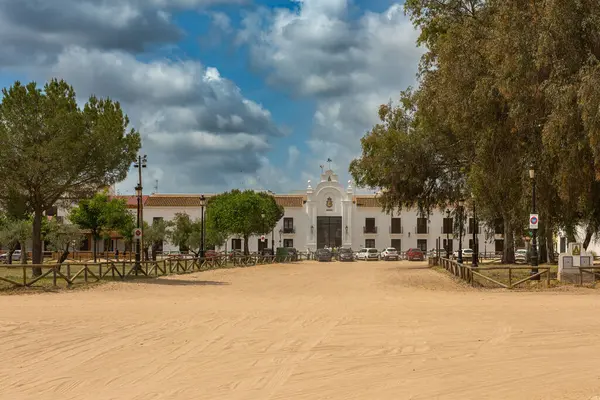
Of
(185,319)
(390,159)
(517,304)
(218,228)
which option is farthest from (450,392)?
(218,228)

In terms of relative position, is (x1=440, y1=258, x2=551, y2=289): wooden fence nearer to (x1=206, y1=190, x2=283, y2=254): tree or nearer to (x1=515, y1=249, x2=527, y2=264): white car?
(x1=515, y1=249, x2=527, y2=264): white car

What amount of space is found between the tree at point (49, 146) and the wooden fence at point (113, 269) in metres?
2.44

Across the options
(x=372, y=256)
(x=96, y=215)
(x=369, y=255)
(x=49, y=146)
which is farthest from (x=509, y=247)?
(x=96, y=215)

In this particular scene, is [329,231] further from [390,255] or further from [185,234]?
[185,234]

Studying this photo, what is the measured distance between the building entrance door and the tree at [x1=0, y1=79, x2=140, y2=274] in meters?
56.4

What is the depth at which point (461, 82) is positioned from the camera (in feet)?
82.1

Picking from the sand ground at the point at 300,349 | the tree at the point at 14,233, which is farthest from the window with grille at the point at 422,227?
the sand ground at the point at 300,349

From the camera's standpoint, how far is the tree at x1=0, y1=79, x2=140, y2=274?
26.5 m

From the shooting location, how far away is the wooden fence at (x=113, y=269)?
76.9ft

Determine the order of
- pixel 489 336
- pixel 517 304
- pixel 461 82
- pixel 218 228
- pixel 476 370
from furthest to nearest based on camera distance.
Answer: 1. pixel 218 228
2. pixel 461 82
3. pixel 517 304
4. pixel 489 336
5. pixel 476 370

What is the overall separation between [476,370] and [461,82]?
18.0 m

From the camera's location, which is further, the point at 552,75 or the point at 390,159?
the point at 390,159

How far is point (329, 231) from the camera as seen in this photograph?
85.1 meters

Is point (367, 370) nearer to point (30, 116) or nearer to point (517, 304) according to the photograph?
point (517, 304)
